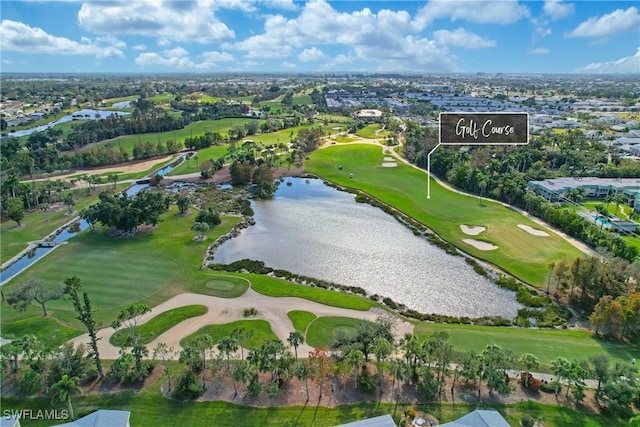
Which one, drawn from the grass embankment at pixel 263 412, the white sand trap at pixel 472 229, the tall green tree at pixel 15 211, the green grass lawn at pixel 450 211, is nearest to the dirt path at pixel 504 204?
the green grass lawn at pixel 450 211

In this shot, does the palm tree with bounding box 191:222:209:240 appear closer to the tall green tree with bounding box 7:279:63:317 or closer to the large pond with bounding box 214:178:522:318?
the large pond with bounding box 214:178:522:318

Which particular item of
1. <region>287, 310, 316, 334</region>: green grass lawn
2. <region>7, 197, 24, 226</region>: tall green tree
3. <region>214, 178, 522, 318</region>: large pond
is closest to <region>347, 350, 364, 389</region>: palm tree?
<region>287, 310, 316, 334</region>: green grass lawn

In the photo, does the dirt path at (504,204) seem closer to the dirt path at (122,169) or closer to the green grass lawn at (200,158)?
the green grass lawn at (200,158)

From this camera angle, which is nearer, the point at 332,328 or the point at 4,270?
the point at 332,328

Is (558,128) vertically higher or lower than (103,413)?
higher

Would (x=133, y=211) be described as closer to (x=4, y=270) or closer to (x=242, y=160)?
(x=4, y=270)

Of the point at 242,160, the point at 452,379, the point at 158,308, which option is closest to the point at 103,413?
the point at 158,308
